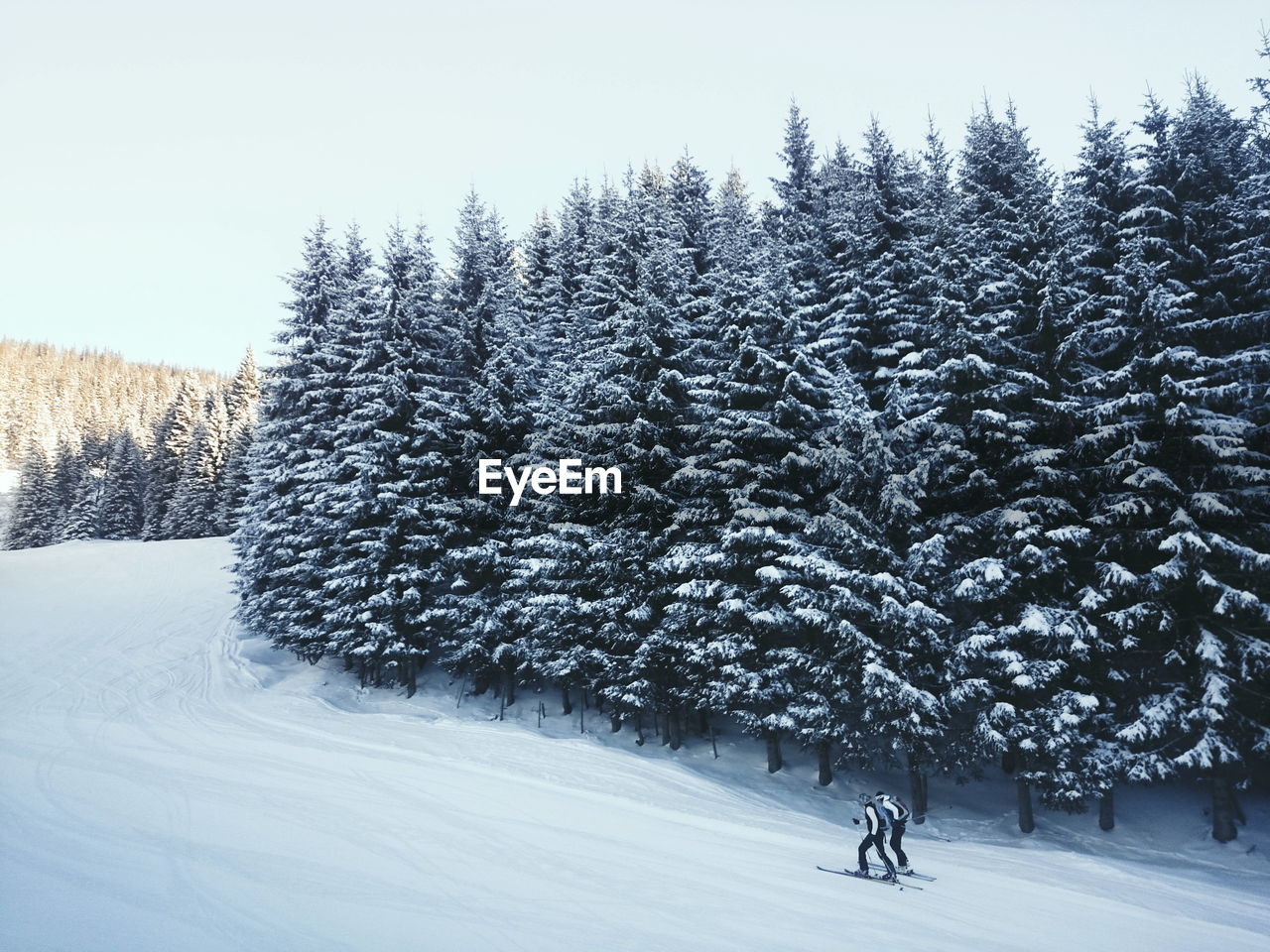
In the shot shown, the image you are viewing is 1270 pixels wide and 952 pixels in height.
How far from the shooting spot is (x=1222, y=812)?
15.6m

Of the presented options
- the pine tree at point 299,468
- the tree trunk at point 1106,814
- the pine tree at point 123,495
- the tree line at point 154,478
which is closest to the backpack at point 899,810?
the tree trunk at point 1106,814

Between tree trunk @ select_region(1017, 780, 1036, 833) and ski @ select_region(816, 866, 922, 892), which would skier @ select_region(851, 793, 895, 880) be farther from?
tree trunk @ select_region(1017, 780, 1036, 833)

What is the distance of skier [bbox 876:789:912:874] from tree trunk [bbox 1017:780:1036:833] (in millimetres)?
7331

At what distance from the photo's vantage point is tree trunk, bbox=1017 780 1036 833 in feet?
54.7

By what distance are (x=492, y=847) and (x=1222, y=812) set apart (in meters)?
17.0

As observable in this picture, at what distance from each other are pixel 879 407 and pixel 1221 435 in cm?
813

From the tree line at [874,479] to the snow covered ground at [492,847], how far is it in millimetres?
1733

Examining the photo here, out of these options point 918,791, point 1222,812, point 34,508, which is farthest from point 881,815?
point 34,508

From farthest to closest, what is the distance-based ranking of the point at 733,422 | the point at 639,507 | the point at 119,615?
the point at 119,615, the point at 639,507, the point at 733,422

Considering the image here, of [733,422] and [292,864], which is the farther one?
[733,422]

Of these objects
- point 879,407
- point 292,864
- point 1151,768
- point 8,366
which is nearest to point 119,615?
point 292,864

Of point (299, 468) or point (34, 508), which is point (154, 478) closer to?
point (34, 508)

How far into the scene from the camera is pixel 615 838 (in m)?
11.9

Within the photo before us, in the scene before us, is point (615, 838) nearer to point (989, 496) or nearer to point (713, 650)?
point (713, 650)
